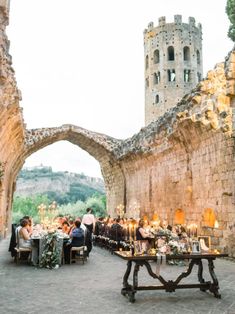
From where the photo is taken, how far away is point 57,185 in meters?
80.8

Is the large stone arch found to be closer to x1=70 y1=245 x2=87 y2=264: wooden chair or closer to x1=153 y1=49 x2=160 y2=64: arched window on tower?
x1=70 y1=245 x2=87 y2=264: wooden chair

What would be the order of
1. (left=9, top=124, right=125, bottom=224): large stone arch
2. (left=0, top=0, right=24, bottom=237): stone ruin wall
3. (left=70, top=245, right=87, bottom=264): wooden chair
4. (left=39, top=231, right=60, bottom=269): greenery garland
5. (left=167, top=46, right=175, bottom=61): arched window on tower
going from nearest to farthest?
(left=39, top=231, right=60, bottom=269): greenery garland < (left=0, top=0, right=24, bottom=237): stone ruin wall < (left=70, top=245, right=87, bottom=264): wooden chair < (left=9, top=124, right=125, bottom=224): large stone arch < (left=167, top=46, right=175, bottom=61): arched window on tower

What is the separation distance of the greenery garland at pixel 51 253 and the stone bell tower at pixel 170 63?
37.7 metres

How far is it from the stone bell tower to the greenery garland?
37.7m

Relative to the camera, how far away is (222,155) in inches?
426

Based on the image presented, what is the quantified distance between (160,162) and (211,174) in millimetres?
5269

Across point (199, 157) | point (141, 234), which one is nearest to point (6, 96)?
point (141, 234)

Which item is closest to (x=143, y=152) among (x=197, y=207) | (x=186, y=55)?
(x=197, y=207)

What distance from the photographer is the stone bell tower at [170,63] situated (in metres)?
45.8

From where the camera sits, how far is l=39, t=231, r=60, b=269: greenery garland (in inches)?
341

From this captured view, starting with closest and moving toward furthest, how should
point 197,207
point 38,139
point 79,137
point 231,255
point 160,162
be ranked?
point 231,255, point 197,207, point 160,162, point 38,139, point 79,137

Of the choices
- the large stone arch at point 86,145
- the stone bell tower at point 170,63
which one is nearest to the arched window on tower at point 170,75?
the stone bell tower at point 170,63

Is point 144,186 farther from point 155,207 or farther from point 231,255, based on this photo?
point 231,255

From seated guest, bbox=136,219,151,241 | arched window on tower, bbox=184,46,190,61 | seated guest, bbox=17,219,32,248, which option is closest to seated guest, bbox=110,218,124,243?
seated guest, bbox=136,219,151,241
